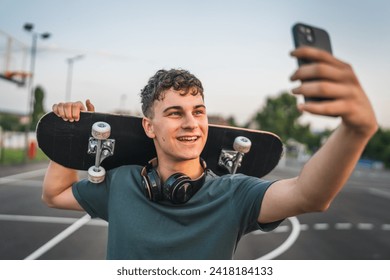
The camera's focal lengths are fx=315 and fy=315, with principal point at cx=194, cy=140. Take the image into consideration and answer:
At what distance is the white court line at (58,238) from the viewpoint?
175 inches

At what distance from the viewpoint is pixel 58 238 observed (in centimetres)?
536

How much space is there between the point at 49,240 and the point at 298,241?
4.42 metres

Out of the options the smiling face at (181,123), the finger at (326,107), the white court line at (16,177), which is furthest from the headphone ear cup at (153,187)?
the white court line at (16,177)

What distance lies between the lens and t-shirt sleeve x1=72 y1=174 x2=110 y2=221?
1.58 metres

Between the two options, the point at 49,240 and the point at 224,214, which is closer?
the point at 224,214

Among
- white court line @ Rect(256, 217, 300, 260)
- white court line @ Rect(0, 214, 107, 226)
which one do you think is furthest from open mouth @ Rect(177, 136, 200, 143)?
white court line @ Rect(0, 214, 107, 226)

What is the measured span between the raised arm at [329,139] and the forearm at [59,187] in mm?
1052

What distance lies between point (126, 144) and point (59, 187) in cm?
43

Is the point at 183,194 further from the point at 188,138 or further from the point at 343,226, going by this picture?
the point at 343,226

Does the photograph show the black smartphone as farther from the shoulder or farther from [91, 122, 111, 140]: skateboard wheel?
[91, 122, 111, 140]: skateboard wheel
